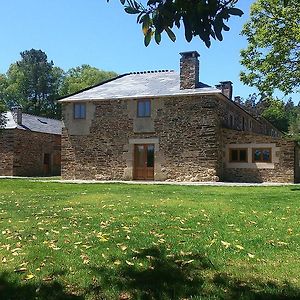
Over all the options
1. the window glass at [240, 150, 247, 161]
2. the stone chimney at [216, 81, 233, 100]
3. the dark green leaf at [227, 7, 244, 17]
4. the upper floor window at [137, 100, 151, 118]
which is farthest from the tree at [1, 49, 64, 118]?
the dark green leaf at [227, 7, 244, 17]

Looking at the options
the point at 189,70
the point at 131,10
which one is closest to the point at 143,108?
the point at 189,70

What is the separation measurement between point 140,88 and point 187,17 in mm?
23581

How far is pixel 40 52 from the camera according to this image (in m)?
65.7

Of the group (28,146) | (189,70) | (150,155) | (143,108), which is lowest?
(150,155)

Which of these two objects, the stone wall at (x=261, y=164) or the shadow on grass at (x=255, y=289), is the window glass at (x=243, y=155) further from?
the shadow on grass at (x=255, y=289)

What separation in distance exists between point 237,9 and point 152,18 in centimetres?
73

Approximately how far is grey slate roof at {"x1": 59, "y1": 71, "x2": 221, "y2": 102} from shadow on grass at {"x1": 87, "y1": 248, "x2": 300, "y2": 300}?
20049 millimetres

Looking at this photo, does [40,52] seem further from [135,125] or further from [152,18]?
[152,18]

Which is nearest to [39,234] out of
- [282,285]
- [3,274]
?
[3,274]

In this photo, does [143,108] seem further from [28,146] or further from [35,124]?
[35,124]

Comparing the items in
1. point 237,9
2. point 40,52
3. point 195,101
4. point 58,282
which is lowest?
point 58,282

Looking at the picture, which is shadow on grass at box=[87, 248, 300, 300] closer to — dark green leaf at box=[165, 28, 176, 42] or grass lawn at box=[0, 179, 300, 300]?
grass lawn at box=[0, 179, 300, 300]

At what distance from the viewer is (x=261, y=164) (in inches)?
962

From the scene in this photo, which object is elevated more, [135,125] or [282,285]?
[135,125]
